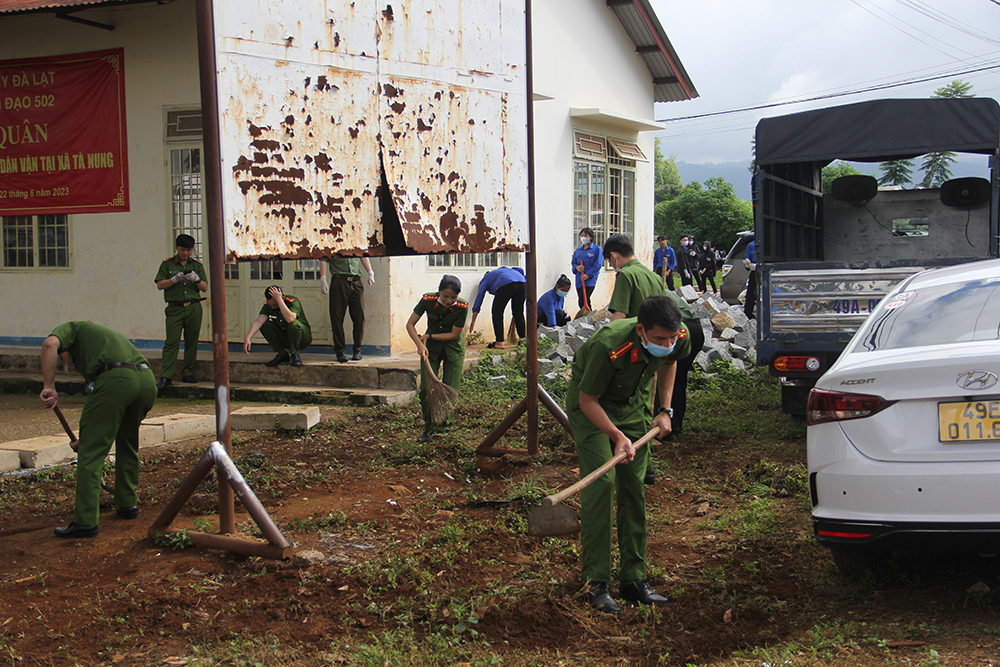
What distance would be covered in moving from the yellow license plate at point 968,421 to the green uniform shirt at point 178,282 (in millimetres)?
8348

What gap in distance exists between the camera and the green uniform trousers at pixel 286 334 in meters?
9.74

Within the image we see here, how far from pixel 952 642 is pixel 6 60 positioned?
1254 cm

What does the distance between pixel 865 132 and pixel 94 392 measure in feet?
22.8

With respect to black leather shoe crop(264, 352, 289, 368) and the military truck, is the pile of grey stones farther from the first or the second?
black leather shoe crop(264, 352, 289, 368)

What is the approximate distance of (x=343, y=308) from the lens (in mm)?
10055

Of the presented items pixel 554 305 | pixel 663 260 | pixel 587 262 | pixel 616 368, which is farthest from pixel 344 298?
pixel 663 260

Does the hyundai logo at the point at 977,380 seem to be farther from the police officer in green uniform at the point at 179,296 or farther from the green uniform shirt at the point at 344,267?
the police officer in green uniform at the point at 179,296

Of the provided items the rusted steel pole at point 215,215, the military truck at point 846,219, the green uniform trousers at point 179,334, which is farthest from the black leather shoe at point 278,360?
the military truck at point 846,219

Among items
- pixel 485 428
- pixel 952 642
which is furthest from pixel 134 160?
pixel 952 642

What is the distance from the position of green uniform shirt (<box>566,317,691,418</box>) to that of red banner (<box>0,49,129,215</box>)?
853cm

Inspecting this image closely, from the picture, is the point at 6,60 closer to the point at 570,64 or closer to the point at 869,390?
the point at 570,64

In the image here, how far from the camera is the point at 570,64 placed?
1448 centimetres

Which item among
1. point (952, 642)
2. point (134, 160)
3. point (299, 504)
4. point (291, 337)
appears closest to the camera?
point (952, 642)

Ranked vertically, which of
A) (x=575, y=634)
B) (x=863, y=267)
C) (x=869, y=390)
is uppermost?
(x=863, y=267)
